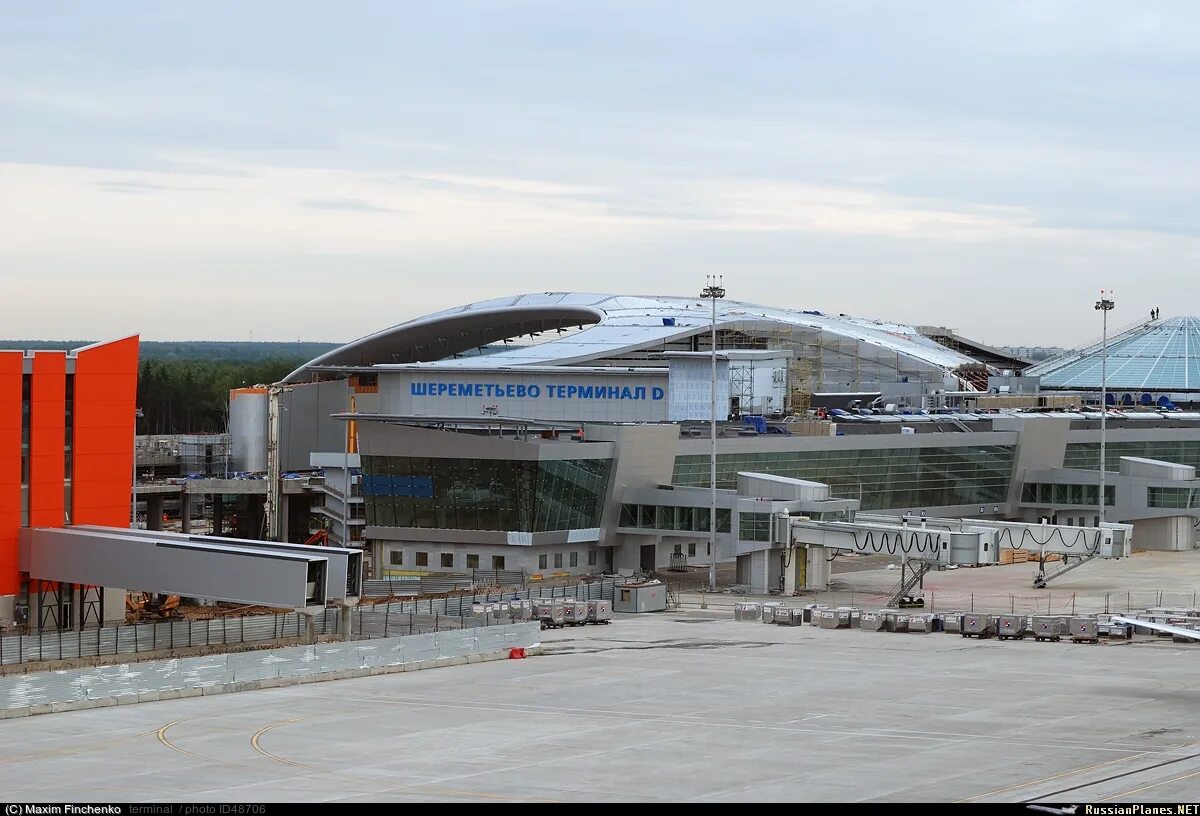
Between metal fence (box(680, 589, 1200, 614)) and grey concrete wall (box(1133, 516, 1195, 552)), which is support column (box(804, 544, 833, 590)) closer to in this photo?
metal fence (box(680, 589, 1200, 614))

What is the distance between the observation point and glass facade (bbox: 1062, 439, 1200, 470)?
495 ft

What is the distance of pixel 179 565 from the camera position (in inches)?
3000

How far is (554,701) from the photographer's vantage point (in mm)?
63500

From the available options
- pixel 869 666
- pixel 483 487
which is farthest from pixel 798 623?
pixel 483 487

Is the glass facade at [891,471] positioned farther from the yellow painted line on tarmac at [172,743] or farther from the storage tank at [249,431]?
the yellow painted line on tarmac at [172,743]

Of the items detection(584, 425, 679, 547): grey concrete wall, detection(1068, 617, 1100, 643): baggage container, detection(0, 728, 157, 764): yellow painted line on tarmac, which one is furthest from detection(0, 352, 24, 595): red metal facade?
detection(1068, 617, 1100, 643): baggage container

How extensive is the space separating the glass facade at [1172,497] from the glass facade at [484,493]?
1986 inches

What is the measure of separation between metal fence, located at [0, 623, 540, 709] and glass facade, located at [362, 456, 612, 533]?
33.3m

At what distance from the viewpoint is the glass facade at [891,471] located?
403ft

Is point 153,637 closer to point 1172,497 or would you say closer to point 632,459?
point 632,459

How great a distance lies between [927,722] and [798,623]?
105 ft

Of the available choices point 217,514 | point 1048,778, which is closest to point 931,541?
point 1048,778

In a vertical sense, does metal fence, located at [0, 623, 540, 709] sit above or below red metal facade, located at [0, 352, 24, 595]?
below
